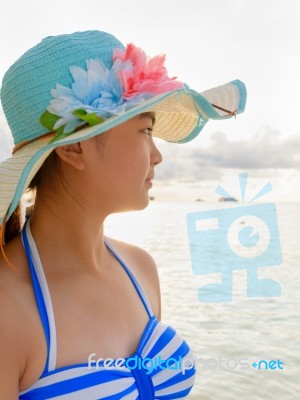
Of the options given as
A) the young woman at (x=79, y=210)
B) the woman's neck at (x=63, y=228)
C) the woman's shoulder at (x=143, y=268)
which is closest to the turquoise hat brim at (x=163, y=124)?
the young woman at (x=79, y=210)

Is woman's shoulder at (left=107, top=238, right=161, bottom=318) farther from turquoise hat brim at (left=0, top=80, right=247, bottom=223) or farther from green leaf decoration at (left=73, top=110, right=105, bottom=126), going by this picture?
green leaf decoration at (left=73, top=110, right=105, bottom=126)

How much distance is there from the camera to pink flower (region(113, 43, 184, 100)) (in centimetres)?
157

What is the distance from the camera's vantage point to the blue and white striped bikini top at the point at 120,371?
1406mm

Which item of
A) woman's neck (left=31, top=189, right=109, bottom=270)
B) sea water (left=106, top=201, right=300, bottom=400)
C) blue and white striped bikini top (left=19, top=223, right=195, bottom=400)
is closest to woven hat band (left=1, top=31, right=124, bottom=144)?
woman's neck (left=31, top=189, right=109, bottom=270)

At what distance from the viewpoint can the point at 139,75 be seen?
5.28 ft

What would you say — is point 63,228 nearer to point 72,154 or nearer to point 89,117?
point 72,154

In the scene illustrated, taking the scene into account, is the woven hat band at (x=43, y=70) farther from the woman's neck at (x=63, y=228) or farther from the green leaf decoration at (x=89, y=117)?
the woman's neck at (x=63, y=228)

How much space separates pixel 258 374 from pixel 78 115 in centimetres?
372

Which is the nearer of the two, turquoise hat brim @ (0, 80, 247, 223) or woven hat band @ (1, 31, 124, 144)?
turquoise hat brim @ (0, 80, 247, 223)

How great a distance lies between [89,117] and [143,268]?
737 mm

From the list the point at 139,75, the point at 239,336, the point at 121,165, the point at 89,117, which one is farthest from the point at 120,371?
the point at 239,336

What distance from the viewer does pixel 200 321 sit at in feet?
19.9

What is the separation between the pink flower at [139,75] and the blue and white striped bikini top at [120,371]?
0.55 meters

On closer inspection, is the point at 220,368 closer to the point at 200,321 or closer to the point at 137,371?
the point at 200,321
